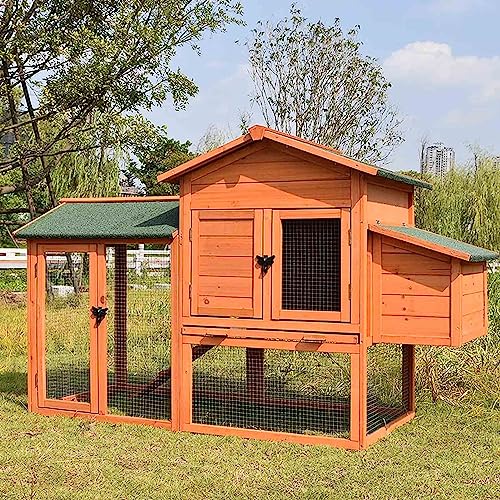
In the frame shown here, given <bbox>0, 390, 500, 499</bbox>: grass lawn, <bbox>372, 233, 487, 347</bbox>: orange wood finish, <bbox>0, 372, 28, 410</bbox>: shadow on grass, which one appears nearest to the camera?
<bbox>0, 390, 500, 499</bbox>: grass lawn

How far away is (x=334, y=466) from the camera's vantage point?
581 cm

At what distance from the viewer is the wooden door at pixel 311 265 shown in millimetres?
6320

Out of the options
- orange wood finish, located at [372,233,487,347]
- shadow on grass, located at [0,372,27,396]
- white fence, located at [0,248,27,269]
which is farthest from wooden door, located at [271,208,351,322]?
white fence, located at [0,248,27,269]

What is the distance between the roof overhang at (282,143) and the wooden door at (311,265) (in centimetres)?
38

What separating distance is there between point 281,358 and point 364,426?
9.51 feet

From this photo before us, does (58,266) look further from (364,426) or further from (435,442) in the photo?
(435,442)

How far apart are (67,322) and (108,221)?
116cm

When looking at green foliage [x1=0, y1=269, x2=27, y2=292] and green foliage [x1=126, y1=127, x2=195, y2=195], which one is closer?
green foliage [x1=0, y1=269, x2=27, y2=292]

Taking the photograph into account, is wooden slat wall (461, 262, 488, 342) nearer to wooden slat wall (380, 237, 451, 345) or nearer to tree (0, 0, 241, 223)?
wooden slat wall (380, 237, 451, 345)

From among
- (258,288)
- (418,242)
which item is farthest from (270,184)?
(418,242)

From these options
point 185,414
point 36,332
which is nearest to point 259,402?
point 185,414

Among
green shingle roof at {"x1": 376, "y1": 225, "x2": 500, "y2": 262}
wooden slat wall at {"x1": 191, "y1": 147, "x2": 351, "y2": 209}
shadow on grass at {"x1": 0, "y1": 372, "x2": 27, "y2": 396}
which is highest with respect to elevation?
wooden slat wall at {"x1": 191, "y1": 147, "x2": 351, "y2": 209}

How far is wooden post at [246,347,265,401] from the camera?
303 inches

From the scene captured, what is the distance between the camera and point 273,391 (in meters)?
8.20
